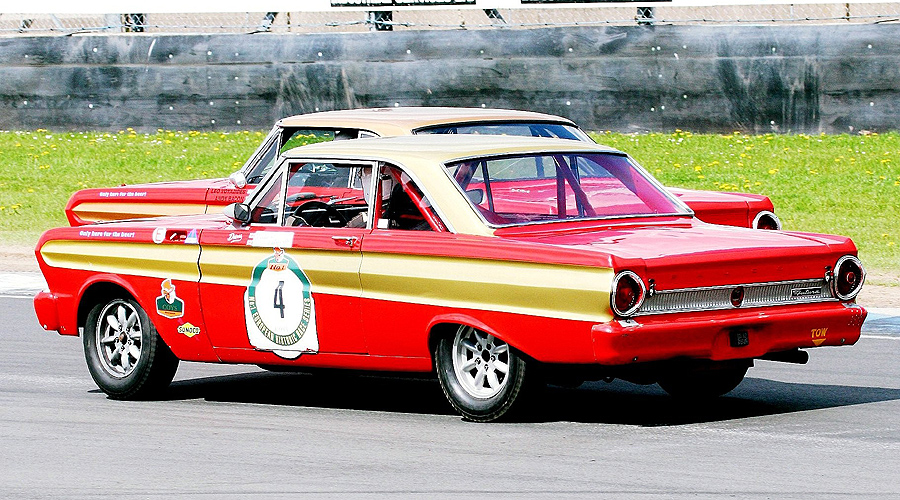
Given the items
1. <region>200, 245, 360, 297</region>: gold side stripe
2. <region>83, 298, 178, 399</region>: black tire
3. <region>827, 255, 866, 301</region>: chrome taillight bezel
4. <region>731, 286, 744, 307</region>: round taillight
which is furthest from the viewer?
<region>83, 298, 178, 399</region>: black tire

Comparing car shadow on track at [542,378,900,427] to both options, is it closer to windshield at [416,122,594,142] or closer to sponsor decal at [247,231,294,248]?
sponsor decal at [247,231,294,248]

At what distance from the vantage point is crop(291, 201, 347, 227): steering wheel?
900 centimetres

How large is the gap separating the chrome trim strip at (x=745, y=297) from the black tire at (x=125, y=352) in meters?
3.18

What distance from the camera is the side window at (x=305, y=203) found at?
900cm

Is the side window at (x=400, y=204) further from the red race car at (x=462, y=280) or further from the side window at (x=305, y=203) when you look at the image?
the side window at (x=305, y=203)

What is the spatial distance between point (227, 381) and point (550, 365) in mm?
3134

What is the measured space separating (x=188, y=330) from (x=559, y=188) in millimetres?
2222

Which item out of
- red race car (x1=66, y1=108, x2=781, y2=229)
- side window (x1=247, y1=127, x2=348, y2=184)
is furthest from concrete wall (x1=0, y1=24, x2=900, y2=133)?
side window (x1=247, y1=127, x2=348, y2=184)

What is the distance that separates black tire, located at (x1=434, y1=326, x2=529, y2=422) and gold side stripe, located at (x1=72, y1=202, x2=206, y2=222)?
4874 millimetres

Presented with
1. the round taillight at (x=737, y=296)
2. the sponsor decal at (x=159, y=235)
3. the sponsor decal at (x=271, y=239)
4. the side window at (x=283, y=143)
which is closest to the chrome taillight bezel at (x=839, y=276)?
the round taillight at (x=737, y=296)

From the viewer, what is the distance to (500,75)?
2088 cm

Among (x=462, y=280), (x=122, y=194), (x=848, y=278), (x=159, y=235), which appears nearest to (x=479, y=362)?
(x=462, y=280)

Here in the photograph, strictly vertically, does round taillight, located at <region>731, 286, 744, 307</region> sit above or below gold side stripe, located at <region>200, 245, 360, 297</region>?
below

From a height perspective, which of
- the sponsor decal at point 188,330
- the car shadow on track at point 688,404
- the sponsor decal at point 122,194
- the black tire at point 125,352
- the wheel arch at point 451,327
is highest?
the sponsor decal at point 122,194
